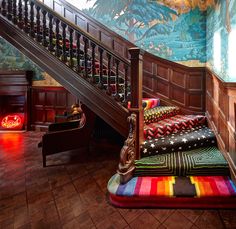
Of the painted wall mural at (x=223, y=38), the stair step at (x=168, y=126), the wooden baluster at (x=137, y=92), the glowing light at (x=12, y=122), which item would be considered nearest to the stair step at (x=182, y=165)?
the wooden baluster at (x=137, y=92)

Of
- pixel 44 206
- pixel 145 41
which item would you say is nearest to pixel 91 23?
pixel 145 41

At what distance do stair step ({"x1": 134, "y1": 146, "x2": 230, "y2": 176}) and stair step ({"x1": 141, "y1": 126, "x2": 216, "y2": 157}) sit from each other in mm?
111

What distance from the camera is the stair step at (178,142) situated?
8.55ft

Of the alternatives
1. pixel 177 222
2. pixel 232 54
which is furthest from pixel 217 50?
pixel 177 222

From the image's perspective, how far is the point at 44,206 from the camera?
7.02 ft

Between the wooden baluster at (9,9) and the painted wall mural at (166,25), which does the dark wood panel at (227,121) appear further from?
the wooden baluster at (9,9)

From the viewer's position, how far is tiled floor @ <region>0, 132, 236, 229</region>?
6.10ft

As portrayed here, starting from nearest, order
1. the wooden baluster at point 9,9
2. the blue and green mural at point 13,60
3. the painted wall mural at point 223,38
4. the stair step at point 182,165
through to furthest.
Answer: the stair step at point 182,165 → the painted wall mural at point 223,38 → the wooden baluster at point 9,9 → the blue and green mural at point 13,60

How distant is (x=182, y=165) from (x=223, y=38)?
1885 mm

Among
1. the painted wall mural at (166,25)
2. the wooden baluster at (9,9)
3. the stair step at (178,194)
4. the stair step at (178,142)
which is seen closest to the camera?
the stair step at (178,194)

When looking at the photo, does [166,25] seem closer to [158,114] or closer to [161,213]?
[158,114]

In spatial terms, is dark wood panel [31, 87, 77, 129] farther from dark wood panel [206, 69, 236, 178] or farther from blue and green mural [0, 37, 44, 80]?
dark wood panel [206, 69, 236, 178]

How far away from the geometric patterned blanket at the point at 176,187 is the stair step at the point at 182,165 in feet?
0.19

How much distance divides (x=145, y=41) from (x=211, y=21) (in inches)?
56.0
